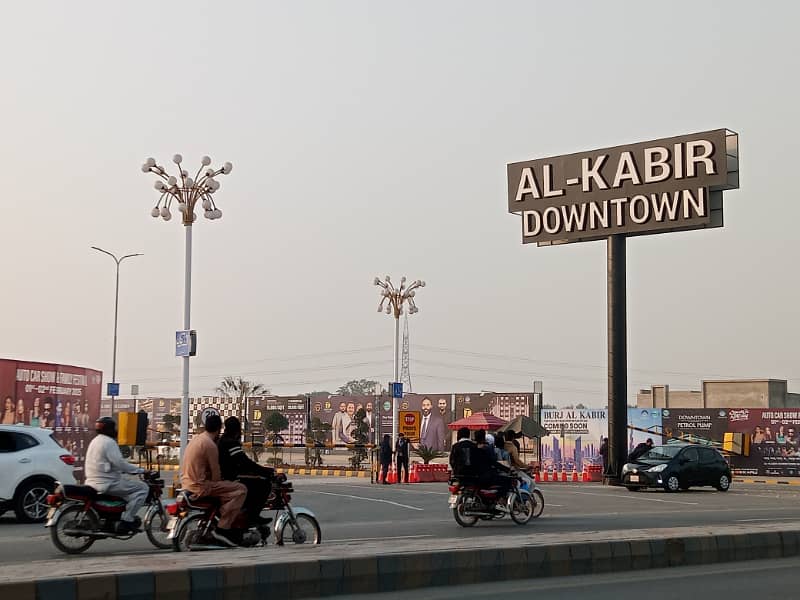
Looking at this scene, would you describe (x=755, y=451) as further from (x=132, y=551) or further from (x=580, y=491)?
(x=132, y=551)

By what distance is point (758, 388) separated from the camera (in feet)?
276

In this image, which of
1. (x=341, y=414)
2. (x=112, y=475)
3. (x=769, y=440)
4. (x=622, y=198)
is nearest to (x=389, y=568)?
(x=112, y=475)

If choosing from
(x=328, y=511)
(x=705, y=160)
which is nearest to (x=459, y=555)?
(x=328, y=511)

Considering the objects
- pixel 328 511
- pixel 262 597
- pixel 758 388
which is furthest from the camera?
pixel 758 388

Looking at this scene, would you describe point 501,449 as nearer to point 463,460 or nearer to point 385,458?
point 463,460

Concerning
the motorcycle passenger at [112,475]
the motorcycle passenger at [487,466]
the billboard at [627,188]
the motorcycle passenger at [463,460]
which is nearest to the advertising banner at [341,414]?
the billboard at [627,188]

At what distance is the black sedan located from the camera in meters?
34.6

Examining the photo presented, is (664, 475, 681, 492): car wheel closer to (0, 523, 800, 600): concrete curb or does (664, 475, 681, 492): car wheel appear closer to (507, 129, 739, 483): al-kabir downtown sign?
(507, 129, 739, 483): al-kabir downtown sign

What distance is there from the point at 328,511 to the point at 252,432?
34.8 meters

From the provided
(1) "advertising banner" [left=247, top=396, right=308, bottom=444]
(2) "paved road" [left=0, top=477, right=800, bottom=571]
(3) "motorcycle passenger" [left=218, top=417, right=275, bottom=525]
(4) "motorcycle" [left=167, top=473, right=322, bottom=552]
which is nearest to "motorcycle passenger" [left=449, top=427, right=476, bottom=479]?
(2) "paved road" [left=0, top=477, right=800, bottom=571]

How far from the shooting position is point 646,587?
12125mm

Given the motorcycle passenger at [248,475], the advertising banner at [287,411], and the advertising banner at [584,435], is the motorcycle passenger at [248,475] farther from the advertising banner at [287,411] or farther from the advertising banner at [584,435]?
the advertising banner at [287,411]

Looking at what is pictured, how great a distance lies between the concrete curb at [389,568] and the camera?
9.77m

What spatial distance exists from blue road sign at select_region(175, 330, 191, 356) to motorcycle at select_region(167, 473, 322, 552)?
48.0 ft
